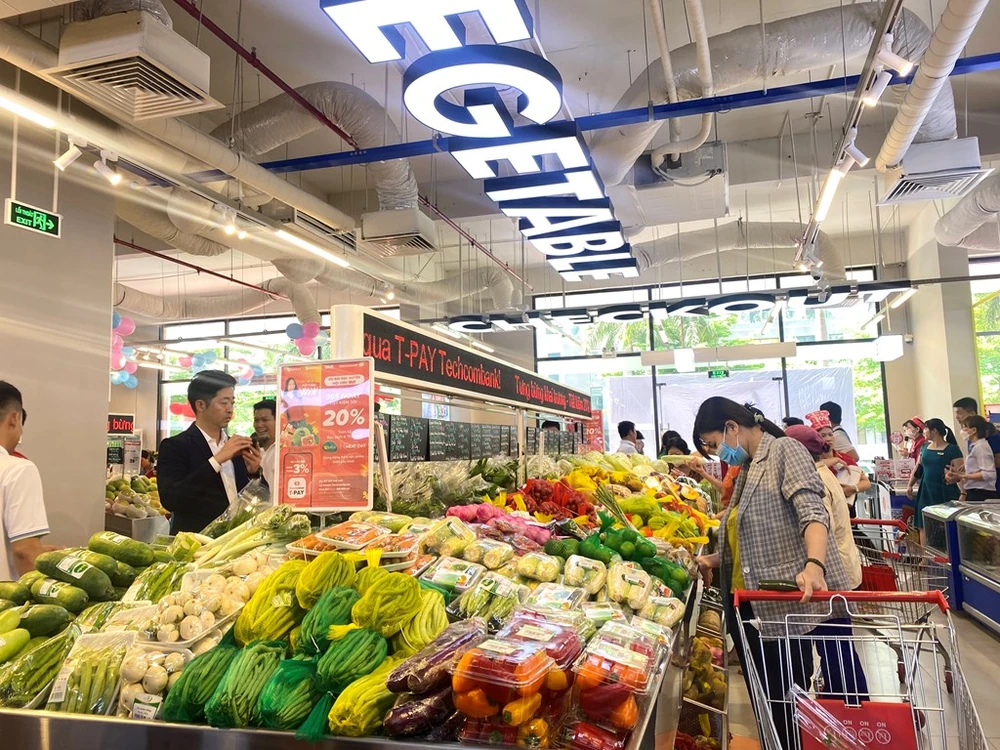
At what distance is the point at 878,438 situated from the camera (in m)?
14.2

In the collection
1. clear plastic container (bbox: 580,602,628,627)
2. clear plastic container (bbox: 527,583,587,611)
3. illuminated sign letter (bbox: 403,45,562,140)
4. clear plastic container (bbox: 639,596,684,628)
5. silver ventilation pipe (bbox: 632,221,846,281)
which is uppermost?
silver ventilation pipe (bbox: 632,221,846,281)

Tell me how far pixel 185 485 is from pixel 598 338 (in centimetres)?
1242

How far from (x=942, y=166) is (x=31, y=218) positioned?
737 centimetres

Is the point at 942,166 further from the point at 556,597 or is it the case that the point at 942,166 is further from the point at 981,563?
the point at 556,597

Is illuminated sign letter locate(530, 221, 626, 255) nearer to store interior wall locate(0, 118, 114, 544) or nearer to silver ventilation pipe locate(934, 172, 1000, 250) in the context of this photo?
silver ventilation pipe locate(934, 172, 1000, 250)

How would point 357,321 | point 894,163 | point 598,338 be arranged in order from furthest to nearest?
point 598,338 < point 894,163 < point 357,321

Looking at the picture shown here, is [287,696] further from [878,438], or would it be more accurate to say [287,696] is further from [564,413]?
[878,438]

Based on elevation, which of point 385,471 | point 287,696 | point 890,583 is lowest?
point 890,583

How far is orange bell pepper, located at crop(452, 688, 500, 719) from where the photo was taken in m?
1.59

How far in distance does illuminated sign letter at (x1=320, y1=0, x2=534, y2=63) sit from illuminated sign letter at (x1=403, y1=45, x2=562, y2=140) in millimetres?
106

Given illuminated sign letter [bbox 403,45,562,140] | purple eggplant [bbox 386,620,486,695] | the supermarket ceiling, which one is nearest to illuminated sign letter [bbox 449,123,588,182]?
illuminated sign letter [bbox 403,45,562,140]

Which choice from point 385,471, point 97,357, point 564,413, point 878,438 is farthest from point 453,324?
point 878,438

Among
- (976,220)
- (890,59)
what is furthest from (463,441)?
(976,220)

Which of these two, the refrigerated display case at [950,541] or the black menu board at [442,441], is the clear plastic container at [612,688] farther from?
the refrigerated display case at [950,541]
